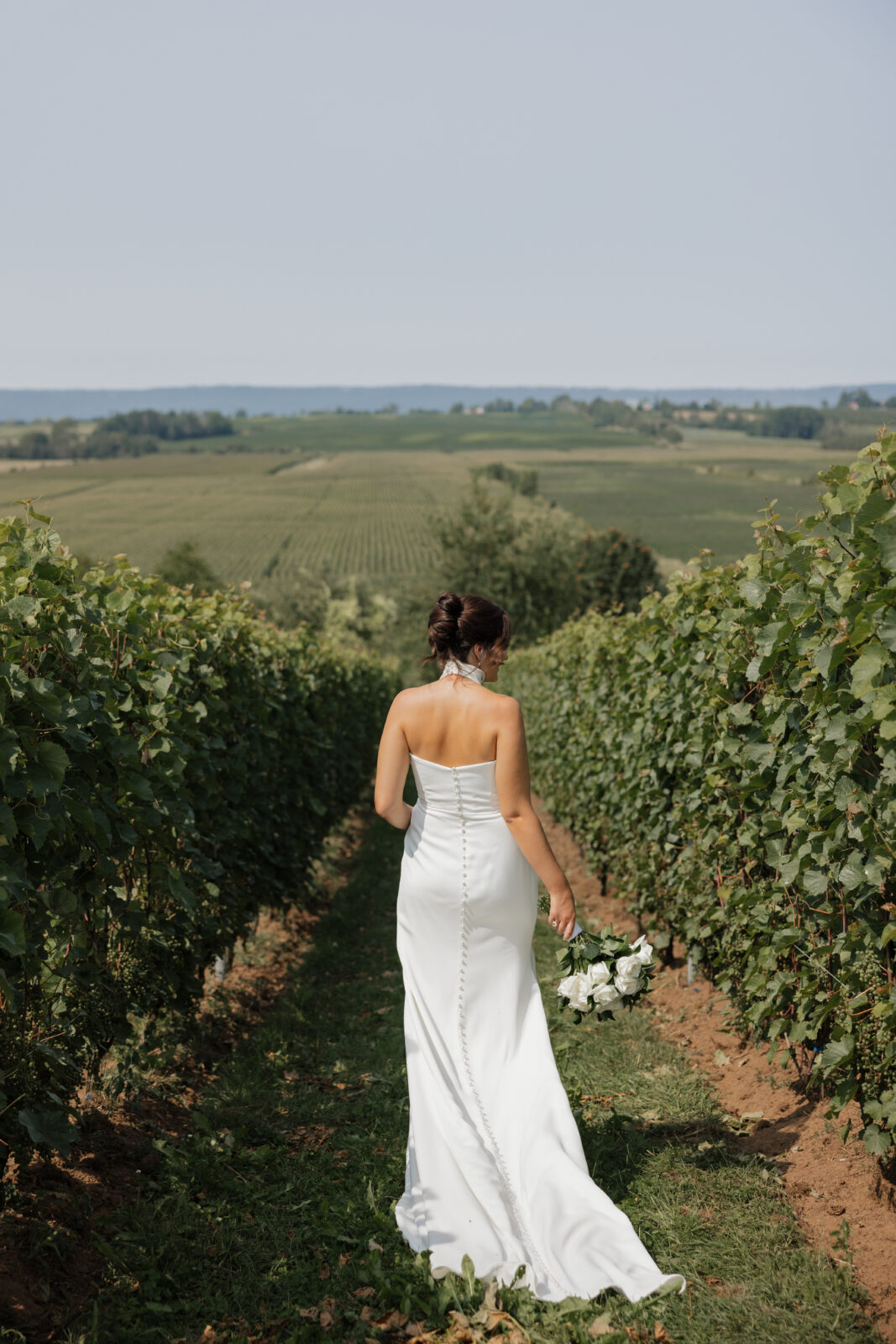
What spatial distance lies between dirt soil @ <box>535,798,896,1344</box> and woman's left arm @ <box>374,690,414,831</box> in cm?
203

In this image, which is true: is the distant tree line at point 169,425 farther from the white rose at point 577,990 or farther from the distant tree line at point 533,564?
the white rose at point 577,990

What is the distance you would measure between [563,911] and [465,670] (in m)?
1.00

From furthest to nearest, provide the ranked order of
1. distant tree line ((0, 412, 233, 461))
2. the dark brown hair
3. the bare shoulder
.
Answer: distant tree line ((0, 412, 233, 461)) < the dark brown hair < the bare shoulder

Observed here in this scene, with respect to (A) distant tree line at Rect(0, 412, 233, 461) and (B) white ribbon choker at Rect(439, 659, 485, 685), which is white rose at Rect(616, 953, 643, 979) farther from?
(A) distant tree line at Rect(0, 412, 233, 461)

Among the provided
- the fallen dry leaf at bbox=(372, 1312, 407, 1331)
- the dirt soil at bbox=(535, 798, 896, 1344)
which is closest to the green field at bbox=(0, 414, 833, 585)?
the dirt soil at bbox=(535, 798, 896, 1344)

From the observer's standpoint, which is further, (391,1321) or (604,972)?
(604,972)

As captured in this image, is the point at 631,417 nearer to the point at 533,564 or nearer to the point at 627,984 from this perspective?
the point at 533,564

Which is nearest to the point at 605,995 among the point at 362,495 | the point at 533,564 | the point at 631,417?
the point at 533,564

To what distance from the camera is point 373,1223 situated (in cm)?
357

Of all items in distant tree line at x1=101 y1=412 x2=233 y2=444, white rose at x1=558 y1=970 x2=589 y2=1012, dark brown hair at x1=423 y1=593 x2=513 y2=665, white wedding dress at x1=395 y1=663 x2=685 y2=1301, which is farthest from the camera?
distant tree line at x1=101 y1=412 x2=233 y2=444

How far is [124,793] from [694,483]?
89.2 meters

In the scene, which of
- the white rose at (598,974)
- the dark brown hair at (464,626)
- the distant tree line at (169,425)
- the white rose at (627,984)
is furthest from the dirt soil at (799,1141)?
the distant tree line at (169,425)

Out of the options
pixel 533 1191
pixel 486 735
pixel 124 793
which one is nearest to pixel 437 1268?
pixel 533 1191

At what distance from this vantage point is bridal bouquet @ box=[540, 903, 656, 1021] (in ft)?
12.1
